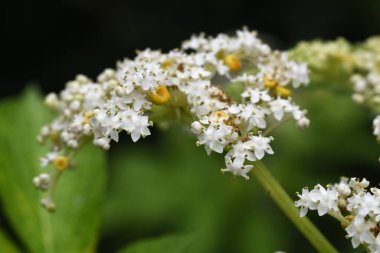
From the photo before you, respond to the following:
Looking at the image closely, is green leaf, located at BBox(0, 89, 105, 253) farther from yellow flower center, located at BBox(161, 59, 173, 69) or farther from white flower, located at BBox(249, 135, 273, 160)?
white flower, located at BBox(249, 135, 273, 160)

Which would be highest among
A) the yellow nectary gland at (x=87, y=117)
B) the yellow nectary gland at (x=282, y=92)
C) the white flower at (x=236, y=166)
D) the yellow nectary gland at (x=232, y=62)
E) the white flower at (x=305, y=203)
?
the yellow nectary gland at (x=232, y=62)

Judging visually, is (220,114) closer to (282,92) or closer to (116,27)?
(282,92)

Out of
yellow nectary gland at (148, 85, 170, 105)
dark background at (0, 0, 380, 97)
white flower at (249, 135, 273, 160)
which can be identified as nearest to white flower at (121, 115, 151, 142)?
yellow nectary gland at (148, 85, 170, 105)

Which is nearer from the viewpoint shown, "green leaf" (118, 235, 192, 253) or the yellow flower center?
the yellow flower center

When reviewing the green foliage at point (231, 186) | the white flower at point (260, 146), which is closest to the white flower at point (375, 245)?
the white flower at point (260, 146)

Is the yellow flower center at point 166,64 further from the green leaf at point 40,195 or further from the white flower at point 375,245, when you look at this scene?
the white flower at point 375,245

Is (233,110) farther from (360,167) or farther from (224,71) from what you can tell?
(360,167)
